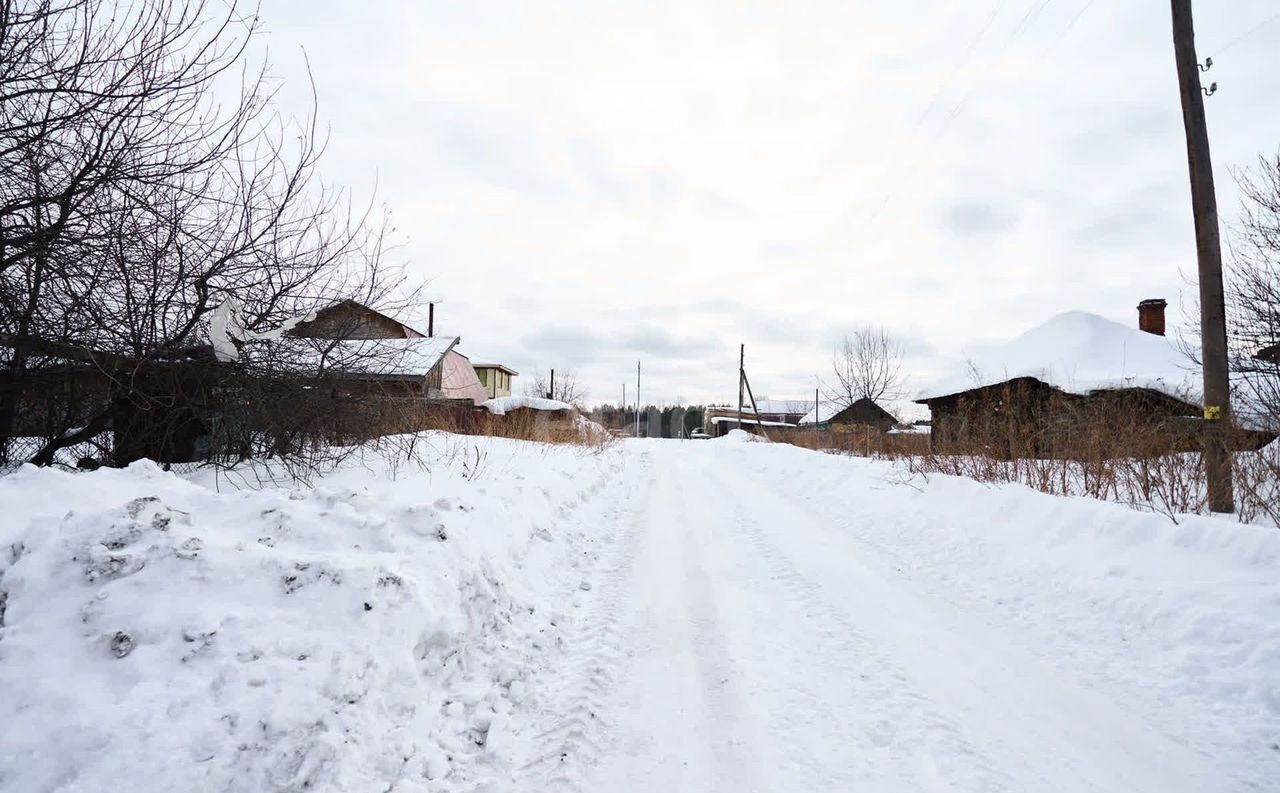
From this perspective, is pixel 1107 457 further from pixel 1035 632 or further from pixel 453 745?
pixel 453 745

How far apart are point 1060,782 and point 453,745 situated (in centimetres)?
288

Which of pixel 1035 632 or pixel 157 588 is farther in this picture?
pixel 1035 632

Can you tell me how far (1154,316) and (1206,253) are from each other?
22.3 metres

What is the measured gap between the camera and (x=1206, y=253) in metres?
7.44

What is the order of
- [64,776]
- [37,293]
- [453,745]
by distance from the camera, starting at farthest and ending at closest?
[37,293] < [453,745] < [64,776]

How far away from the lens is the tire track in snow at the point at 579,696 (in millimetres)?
2633

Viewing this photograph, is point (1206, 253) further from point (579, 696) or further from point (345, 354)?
point (345, 354)

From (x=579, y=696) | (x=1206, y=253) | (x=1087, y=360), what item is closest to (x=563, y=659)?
(x=579, y=696)

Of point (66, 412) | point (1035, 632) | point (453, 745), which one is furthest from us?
point (66, 412)

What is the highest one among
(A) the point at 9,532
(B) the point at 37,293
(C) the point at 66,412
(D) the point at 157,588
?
(B) the point at 37,293

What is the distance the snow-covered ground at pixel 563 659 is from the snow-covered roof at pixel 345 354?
2.60m

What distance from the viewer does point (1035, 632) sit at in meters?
4.37

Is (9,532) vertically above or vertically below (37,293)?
below

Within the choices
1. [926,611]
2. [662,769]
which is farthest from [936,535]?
[662,769]
